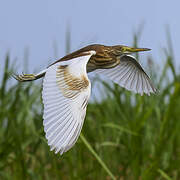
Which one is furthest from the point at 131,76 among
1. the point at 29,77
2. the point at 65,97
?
the point at 65,97

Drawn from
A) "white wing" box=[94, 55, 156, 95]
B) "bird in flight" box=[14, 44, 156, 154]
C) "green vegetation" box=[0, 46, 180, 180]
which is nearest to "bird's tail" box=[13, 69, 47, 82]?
"bird in flight" box=[14, 44, 156, 154]

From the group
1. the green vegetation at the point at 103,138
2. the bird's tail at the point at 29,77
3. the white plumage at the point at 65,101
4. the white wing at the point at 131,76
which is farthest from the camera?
the green vegetation at the point at 103,138

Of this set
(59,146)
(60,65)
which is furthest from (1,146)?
(59,146)

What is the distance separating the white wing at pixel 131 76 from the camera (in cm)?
130

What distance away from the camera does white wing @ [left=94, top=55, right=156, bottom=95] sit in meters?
1.30

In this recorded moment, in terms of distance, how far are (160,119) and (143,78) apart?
0.83 m

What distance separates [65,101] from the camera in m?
0.75

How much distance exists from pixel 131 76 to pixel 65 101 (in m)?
0.62

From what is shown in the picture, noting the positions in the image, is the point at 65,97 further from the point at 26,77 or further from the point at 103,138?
the point at 103,138

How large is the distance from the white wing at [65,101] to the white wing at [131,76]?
477mm

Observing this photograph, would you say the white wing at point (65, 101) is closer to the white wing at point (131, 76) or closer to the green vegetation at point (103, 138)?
the white wing at point (131, 76)

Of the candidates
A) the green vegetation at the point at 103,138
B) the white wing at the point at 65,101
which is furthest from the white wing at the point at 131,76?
the white wing at the point at 65,101

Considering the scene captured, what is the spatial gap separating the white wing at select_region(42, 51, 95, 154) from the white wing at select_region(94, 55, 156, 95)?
1.56 feet

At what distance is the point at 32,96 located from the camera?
6.17 ft
